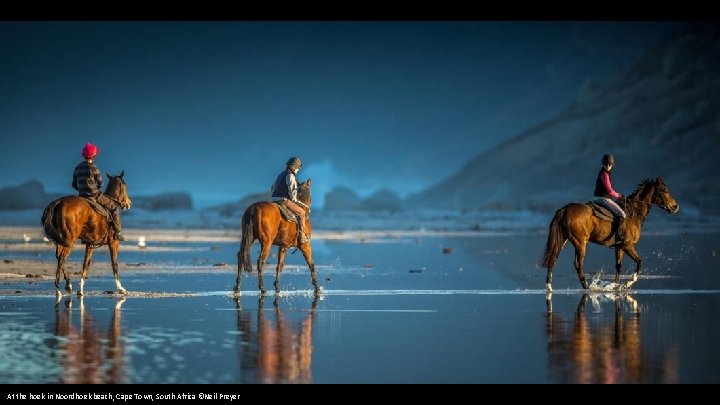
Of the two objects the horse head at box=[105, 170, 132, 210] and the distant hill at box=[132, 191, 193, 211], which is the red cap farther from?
the distant hill at box=[132, 191, 193, 211]

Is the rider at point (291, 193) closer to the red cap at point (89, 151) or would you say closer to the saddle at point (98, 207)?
the saddle at point (98, 207)

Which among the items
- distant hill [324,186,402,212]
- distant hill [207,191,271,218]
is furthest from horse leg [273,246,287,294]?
distant hill [324,186,402,212]

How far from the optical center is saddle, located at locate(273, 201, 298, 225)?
22.4 meters

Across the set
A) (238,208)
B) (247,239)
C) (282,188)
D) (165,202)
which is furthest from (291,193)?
(165,202)

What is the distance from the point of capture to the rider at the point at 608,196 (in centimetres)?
2347

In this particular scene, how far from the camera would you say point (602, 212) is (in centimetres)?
2344

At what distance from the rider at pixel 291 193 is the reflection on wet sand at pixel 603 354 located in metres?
5.87

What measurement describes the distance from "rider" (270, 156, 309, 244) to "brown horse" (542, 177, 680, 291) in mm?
4562

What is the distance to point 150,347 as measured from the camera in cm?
1457

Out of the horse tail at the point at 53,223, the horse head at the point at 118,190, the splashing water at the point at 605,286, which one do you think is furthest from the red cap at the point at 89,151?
the splashing water at the point at 605,286

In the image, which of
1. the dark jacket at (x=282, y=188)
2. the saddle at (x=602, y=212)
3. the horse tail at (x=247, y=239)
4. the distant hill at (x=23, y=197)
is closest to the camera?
the horse tail at (x=247, y=239)
